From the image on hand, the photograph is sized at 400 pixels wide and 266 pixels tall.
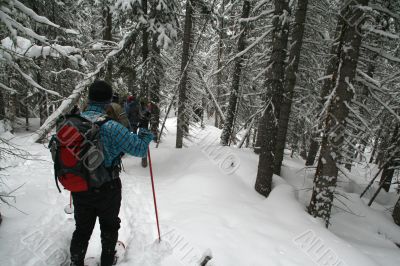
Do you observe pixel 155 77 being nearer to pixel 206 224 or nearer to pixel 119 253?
pixel 206 224

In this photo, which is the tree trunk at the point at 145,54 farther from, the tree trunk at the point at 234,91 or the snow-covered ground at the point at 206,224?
the tree trunk at the point at 234,91

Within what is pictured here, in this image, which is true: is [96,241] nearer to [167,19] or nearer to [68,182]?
[68,182]

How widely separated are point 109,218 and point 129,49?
329 inches

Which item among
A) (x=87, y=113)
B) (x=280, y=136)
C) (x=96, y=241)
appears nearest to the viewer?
(x=87, y=113)

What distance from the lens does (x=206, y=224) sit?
562cm

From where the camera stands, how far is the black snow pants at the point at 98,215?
12.0 ft

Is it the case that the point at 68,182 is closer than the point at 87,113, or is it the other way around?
the point at 68,182

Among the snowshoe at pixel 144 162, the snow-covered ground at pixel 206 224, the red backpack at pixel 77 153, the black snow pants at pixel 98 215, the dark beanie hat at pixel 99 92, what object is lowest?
the snowshoe at pixel 144 162

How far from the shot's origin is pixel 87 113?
3742mm

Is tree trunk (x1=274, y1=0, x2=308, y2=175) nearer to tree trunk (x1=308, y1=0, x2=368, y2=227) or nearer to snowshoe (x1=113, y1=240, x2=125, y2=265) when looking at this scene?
tree trunk (x1=308, y1=0, x2=368, y2=227)

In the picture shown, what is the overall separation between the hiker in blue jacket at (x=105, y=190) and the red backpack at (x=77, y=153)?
162mm

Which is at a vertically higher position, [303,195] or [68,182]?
[68,182]

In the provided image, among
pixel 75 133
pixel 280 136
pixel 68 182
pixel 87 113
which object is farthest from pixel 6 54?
pixel 280 136

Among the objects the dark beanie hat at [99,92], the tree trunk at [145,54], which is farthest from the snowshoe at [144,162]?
the dark beanie hat at [99,92]
